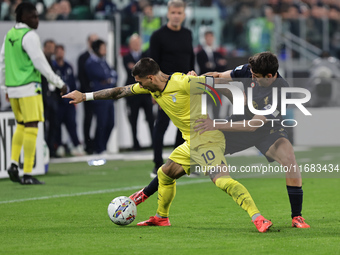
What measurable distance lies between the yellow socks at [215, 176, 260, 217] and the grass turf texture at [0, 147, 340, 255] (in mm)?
197

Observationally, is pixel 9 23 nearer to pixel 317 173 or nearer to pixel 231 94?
pixel 317 173

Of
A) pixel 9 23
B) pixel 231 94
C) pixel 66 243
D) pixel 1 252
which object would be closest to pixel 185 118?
pixel 231 94

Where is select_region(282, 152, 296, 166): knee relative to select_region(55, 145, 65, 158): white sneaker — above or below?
above

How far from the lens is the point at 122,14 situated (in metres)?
16.2

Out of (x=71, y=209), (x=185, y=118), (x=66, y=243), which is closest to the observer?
(x=66, y=243)

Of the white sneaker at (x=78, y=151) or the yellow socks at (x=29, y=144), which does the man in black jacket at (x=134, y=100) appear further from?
the yellow socks at (x=29, y=144)

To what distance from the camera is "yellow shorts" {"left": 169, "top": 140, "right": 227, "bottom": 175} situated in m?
6.18

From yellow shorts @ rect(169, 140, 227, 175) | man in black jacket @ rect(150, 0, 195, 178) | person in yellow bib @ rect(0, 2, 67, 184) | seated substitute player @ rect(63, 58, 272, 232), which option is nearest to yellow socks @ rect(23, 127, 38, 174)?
person in yellow bib @ rect(0, 2, 67, 184)

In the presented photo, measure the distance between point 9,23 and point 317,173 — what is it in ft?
20.9

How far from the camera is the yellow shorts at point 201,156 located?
6184 millimetres

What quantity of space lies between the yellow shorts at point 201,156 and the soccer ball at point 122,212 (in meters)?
0.58

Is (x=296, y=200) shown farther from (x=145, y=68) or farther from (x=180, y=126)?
(x=145, y=68)

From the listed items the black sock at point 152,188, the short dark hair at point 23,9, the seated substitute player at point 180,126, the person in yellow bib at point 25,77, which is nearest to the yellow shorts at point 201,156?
the seated substitute player at point 180,126

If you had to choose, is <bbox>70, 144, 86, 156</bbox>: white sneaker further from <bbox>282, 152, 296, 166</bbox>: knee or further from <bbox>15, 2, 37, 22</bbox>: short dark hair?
<bbox>282, 152, 296, 166</bbox>: knee
